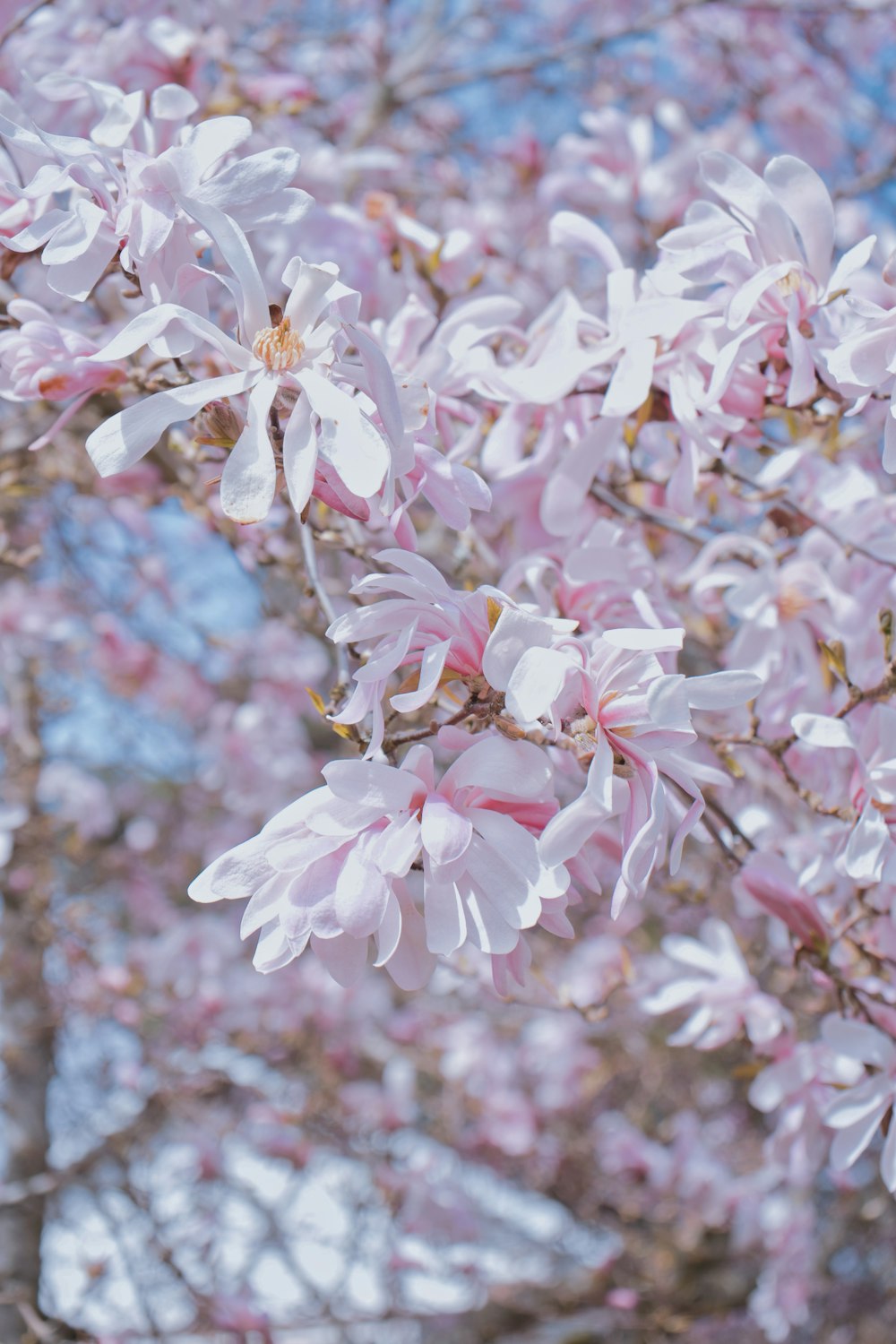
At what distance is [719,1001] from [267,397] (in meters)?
0.85

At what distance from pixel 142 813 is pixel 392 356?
10.4 ft

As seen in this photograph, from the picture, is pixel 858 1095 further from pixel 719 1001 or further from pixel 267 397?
pixel 267 397

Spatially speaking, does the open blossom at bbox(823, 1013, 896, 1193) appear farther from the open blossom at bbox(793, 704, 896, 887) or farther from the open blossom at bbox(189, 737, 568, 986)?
the open blossom at bbox(189, 737, 568, 986)

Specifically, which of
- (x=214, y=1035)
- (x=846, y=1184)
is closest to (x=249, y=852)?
(x=846, y=1184)

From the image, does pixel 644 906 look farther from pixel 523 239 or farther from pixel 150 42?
pixel 150 42

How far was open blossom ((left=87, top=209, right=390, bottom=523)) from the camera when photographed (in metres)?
0.61

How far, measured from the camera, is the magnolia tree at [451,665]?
64cm

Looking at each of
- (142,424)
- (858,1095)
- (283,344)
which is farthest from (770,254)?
(858,1095)

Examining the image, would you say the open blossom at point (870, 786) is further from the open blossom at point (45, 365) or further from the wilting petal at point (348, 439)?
the open blossom at point (45, 365)

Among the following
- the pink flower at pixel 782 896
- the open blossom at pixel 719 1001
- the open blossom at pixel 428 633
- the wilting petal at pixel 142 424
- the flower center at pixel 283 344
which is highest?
the flower center at pixel 283 344

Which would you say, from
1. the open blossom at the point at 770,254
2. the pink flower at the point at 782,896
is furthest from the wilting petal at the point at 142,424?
the pink flower at the point at 782,896

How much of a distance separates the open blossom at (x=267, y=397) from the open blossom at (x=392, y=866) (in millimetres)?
165

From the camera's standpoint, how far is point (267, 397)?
64cm

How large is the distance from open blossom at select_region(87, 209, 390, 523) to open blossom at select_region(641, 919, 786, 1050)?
0.78 metres
